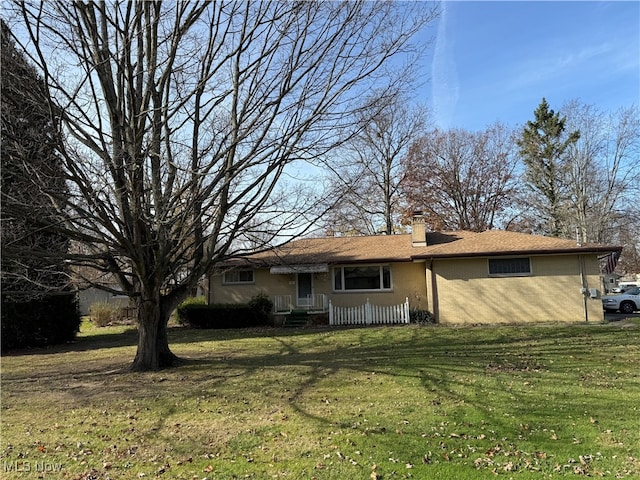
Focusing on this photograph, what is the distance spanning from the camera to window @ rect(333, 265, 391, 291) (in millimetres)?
19375

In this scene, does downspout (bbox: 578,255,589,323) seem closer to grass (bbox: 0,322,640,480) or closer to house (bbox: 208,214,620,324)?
house (bbox: 208,214,620,324)

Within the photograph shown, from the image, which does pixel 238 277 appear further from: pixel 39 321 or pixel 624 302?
pixel 624 302

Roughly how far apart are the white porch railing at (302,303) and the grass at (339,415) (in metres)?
8.05

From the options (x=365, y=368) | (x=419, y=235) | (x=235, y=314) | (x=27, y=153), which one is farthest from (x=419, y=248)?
(x=27, y=153)

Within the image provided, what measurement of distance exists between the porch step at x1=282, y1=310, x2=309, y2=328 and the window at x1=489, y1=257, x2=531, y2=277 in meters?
7.76

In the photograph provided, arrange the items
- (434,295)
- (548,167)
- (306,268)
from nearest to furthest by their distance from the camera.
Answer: (434,295)
(306,268)
(548,167)

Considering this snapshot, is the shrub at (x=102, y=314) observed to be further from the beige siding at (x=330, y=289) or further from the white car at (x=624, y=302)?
the white car at (x=624, y=302)

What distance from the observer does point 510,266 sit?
17125 mm

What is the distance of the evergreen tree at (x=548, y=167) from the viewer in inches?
1346

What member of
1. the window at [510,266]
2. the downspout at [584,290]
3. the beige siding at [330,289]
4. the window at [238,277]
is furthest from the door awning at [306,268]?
the downspout at [584,290]

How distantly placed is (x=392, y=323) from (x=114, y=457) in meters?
13.8

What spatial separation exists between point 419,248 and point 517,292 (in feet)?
13.9

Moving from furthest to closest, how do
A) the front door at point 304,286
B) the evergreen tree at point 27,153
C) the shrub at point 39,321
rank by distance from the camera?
1. the front door at point 304,286
2. the shrub at point 39,321
3. the evergreen tree at point 27,153

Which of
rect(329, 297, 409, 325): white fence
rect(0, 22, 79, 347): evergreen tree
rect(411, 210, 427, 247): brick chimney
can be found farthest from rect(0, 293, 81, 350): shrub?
rect(411, 210, 427, 247): brick chimney
